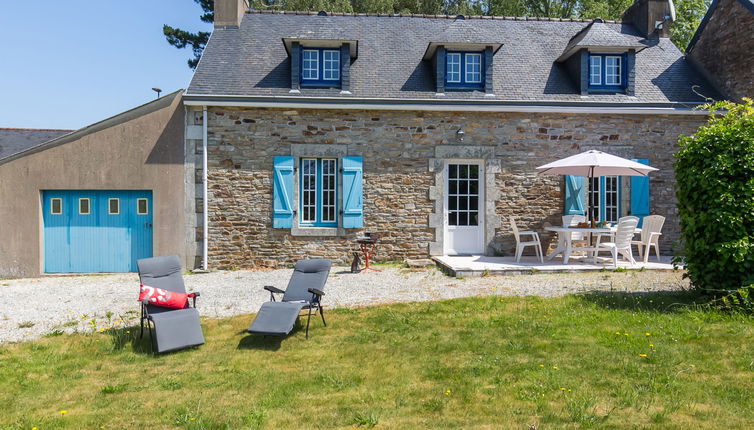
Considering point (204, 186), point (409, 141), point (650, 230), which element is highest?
point (409, 141)

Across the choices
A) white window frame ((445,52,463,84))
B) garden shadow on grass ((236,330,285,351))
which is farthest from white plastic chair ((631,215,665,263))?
garden shadow on grass ((236,330,285,351))

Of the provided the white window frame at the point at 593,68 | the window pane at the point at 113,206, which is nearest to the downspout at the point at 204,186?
the window pane at the point at 113,206

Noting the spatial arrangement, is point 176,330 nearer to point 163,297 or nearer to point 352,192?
point 163,297

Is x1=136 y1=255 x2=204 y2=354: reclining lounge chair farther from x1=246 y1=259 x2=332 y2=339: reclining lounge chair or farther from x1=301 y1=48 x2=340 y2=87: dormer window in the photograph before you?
x1=301 y1=48 x2=340 y2=87: dormer window

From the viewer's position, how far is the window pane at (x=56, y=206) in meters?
9.70

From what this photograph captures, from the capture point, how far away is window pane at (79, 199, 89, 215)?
976 cm

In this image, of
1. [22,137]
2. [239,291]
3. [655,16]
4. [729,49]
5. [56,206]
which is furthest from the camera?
[22,137]

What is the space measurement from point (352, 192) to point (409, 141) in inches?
62.5

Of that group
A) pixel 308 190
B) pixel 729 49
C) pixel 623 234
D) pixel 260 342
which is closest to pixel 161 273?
pixel 260 342

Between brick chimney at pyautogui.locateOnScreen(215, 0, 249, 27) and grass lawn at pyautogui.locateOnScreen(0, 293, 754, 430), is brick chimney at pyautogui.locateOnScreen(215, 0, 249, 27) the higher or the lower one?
the higher one

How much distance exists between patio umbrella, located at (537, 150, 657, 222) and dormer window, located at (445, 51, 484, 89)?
2.65 m

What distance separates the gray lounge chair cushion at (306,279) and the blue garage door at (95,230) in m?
5.35

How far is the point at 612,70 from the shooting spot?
10633mm

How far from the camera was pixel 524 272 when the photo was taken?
327 inches
